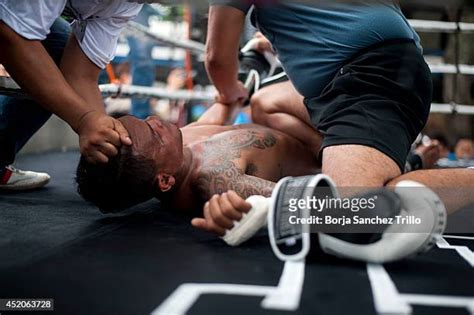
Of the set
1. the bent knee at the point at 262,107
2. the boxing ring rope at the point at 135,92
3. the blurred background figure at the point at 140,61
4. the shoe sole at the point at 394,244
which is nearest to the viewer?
the shoe sole at the point at 394,244

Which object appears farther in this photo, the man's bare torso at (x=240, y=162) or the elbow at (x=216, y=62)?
the elbow at (x=216, y=62)

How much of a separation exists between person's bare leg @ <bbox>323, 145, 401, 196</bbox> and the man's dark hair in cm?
38

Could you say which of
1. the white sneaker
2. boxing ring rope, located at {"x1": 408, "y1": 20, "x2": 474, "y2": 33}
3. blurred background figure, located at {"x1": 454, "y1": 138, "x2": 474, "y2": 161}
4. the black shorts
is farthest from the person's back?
blurred background figure, located at {"x1": 454, "y1": 138, "x2": 474, "y2": 161}

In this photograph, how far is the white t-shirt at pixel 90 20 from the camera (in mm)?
1051

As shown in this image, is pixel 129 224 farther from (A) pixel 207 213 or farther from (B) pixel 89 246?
(A) pixel 207 213

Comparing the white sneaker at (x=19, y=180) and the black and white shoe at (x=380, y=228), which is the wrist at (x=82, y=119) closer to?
the black and white shoe at (x=380, y=228)

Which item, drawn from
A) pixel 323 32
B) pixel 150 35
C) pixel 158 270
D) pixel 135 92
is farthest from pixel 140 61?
pixel 158 270

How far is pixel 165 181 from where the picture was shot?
1.20m

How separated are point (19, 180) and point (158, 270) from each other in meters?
0.98

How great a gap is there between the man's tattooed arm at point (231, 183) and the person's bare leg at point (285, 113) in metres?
0.40

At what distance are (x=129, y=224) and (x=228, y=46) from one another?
0.59 metres

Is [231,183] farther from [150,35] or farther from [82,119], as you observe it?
[150,35]

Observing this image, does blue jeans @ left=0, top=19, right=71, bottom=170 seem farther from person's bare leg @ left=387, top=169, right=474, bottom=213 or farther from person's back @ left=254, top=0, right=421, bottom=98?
person's bare leg @ left=387, top=169, right=474, bottom=213

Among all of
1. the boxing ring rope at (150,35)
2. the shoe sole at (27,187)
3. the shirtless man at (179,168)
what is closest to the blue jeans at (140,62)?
the boxing ring rope at (150,35)
